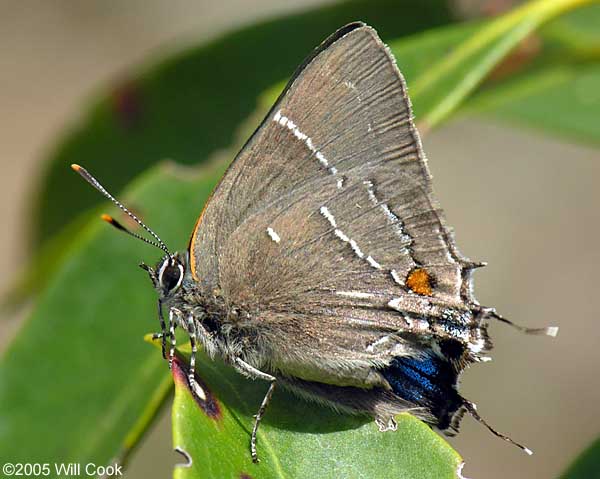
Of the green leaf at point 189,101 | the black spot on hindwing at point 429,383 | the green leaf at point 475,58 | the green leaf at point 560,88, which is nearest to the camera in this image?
the black spot on hindwing at point 429,383

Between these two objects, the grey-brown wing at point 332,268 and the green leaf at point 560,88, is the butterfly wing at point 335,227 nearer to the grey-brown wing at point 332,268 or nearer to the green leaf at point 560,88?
the grey-brown wing at point 332,268

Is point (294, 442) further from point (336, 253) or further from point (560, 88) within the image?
point (560, 88)

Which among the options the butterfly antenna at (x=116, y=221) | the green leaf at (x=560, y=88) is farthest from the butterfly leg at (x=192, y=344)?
the green leaf at (x=560, y=88)

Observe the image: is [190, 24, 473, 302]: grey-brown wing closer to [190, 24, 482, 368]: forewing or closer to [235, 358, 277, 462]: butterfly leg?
[190, 24, 482, 368]: forewing

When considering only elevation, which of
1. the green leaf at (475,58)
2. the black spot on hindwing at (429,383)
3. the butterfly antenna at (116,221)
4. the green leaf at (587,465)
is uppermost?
the green leaf at (475,58)

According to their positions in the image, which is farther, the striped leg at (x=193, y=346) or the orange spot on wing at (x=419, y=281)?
the orange spot on wing at (x=419, y=281)

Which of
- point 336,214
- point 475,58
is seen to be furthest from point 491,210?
point 336,214
